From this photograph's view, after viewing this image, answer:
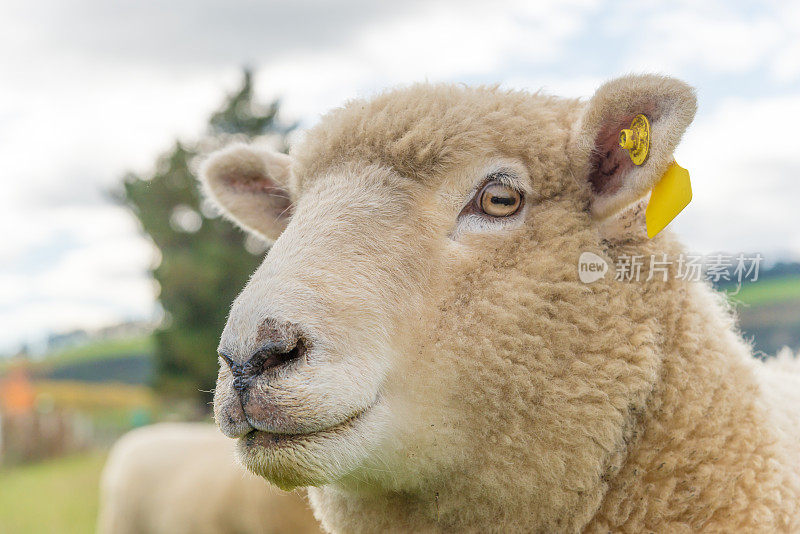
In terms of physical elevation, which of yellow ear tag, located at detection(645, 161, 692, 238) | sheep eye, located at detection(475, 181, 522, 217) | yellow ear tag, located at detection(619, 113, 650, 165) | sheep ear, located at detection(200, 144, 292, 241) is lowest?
sheep ear, located at detection(200, 144, 292, 241)

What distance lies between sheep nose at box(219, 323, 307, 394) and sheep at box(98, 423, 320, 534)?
338 cm

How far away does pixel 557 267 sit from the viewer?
2.18 metres

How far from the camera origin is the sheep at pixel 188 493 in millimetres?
5637

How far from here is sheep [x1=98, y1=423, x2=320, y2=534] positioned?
5.64 metres

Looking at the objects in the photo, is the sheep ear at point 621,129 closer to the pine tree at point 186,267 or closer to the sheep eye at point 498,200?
the sheep eye at point 498,200

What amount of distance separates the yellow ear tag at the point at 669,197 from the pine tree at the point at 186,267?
21004mm

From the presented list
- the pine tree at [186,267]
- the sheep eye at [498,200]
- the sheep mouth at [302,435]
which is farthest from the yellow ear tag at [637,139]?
the pine tree at [186,267]

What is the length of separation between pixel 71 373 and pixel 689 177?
1257 inches

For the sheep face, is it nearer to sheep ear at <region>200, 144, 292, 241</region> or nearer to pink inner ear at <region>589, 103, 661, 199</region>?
pink inner ear at <region>589, 103, 661, 199</region>

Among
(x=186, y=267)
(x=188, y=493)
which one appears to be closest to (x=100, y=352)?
(x=186, y=267)

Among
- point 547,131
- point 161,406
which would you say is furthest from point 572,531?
point 161,406

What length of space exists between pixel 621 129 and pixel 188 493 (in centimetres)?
565

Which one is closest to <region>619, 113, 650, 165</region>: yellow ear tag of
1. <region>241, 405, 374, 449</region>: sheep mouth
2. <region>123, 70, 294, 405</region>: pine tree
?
<region>241, 405, 374, 449</region>: sheep mouth

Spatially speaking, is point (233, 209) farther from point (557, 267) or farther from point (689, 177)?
point (689, 177)
